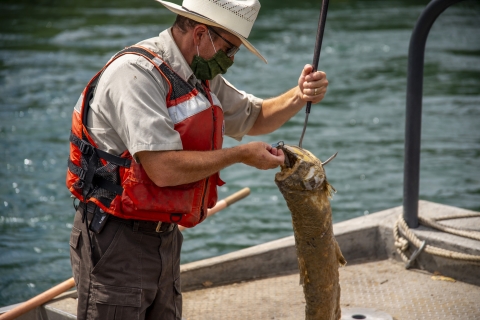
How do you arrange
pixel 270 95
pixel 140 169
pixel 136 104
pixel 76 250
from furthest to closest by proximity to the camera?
pixel 270 95, pixel 76 250, pixel 140 169, pixel 136 104

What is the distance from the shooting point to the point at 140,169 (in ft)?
11.0

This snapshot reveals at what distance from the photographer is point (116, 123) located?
→ 329 cm

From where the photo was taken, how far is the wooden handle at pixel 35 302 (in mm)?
4363

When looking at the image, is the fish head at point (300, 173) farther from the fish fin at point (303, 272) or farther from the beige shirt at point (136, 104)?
the beige shirt at point (136, 104)

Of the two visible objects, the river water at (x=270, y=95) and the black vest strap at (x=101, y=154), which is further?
the river water at (x=270, y=95)

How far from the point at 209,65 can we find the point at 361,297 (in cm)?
219

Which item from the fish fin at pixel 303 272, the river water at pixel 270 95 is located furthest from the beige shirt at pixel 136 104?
the river water at pixel 270 95

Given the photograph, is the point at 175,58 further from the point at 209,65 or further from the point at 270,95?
the point at 270,95

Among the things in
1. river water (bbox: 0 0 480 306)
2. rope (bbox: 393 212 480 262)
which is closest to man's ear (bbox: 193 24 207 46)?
rope (bbox: 393 212 480 262)

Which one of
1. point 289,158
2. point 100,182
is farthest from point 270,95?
point 100,182

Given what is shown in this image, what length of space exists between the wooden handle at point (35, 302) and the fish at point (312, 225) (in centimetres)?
155

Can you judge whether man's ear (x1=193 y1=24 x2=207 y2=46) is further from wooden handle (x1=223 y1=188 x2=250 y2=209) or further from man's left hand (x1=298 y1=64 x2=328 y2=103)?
wooden handle (x1=223 y1=188 x2=250 y2=209)

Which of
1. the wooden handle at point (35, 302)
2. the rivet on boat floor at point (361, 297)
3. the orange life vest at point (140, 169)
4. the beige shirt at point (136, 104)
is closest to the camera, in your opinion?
the beige shirt at point (136, 104)

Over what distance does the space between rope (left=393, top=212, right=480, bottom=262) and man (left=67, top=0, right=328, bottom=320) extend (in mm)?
2080
